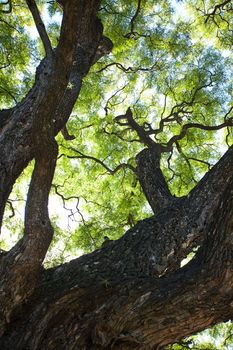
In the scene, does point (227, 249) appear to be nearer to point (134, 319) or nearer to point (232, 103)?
point (134, 319)

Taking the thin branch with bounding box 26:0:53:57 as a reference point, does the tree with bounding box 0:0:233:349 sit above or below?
below

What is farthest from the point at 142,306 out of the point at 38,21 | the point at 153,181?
the point at 153,181

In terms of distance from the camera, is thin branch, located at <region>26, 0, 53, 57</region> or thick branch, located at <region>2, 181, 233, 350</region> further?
thin branch, located at <region>26, 0, 53, 57</region>

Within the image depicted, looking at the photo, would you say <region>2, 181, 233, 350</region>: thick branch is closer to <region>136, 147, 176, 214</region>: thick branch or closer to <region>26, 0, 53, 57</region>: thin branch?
<region>136, 147, 176, 214</region>: thick branch

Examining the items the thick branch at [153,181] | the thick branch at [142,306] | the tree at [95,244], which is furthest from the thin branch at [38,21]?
the thick branch at [153,181]

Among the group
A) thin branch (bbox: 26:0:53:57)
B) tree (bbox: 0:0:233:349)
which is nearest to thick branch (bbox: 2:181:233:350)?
tree (bbox: 0:0:233:349)

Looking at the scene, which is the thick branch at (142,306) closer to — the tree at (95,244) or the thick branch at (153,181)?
the tree at (95,244)

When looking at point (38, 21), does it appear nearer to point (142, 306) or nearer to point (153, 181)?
point (142, 306)

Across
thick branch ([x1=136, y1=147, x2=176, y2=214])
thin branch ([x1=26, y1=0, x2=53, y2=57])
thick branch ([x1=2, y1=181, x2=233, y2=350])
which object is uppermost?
thin branch ([x1=26, y1=0, x2=53, y2=57])

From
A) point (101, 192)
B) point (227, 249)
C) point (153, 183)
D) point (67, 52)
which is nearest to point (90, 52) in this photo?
point (153, 183)

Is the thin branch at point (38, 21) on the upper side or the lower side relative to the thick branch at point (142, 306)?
upper

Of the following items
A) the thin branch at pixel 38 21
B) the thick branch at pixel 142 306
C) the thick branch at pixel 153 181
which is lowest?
the thick branch at pixel 142 306

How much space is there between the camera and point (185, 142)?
951 centimetres

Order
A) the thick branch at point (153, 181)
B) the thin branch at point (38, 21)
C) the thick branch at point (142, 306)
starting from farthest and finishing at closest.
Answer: the thick branch at point (153, 181), the thin branch at point (38, 21), the thick branch at point (142, 306)
